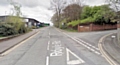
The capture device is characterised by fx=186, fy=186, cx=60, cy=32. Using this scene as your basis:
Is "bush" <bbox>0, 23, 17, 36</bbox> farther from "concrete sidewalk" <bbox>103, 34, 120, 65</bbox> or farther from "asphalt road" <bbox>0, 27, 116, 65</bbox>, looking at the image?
"concrete sidewalk" <bbox>103, 34, 120, 65</bbox>

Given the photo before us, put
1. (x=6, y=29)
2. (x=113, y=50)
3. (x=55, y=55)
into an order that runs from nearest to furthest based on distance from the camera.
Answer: (x=55, y=55) < (x=113, y=50) < (x=6, y=29)

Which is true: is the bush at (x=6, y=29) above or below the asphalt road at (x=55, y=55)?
above

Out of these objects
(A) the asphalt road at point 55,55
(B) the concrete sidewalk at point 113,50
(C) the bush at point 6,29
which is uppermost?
(C) the bush at point 6,29

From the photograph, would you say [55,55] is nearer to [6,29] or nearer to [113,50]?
[113,50]

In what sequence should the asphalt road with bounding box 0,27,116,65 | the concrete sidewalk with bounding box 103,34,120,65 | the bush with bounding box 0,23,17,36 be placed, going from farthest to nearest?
the bush with bounding box 0,23,17,36
the concrete sidewalk with bounding box 103,34,120,65
the asphalt road with bounding box 0,27,116,65

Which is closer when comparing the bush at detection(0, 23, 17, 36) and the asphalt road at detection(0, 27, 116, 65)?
the asphalt road at detection(0, 27, 116, 65)

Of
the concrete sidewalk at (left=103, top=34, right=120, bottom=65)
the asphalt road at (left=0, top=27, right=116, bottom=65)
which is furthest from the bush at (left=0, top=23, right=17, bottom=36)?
the concrete sidewalk at (left=103, top=34, right=120, bottom=65)

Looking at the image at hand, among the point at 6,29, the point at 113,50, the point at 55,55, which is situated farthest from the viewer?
the point at 6,29

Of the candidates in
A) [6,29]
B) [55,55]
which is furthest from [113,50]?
[6,29]

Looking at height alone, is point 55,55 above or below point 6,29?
below

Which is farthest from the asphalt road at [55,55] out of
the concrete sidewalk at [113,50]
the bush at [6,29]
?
the bush at [6,29]

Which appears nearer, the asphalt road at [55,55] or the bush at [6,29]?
the asphalt road at [55,55]

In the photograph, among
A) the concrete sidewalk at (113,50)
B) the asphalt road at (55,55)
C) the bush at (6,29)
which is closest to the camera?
the asphalt road at (55,55)

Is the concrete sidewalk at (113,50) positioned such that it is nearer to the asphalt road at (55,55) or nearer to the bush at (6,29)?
the asphalt road at (55,55)
